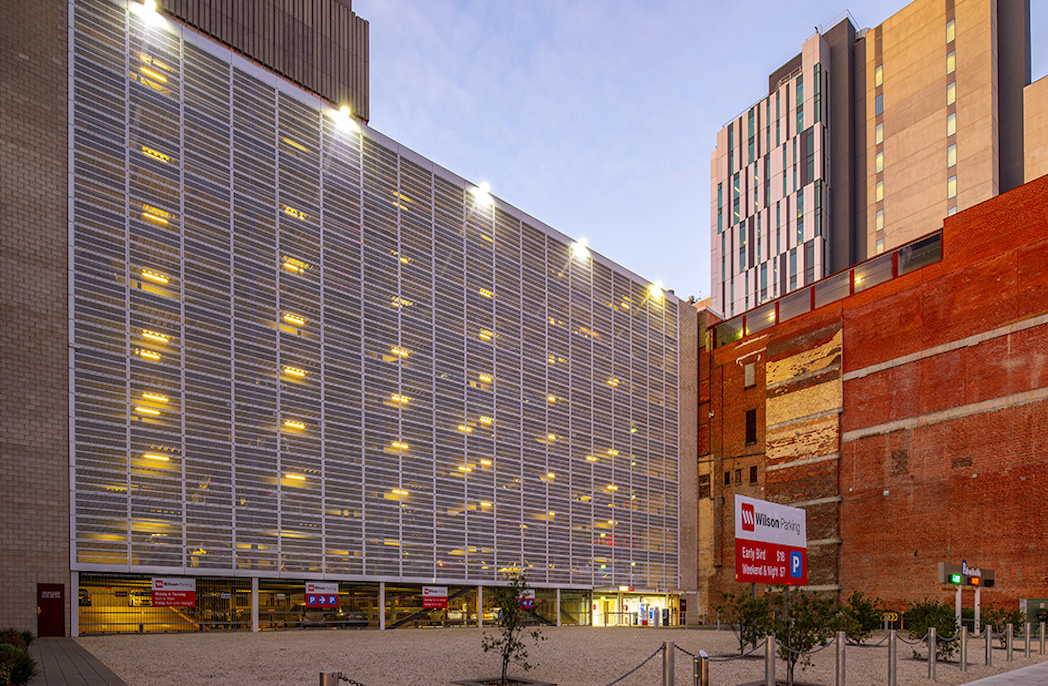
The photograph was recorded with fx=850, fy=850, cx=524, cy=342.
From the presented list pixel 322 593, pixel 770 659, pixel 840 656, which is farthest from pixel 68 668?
pixel 322 593

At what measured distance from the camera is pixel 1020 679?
17.5 metres

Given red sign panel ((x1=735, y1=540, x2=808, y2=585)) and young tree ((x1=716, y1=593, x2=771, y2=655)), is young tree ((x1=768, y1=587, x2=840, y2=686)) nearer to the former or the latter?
red sign panel ((x1=735, y1=540, x2=808, y2=585))

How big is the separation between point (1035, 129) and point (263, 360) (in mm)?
64470

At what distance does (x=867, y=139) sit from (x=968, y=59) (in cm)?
1144

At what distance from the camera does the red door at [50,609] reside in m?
27.0

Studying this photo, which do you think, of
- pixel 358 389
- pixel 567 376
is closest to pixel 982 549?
pixel 567 376

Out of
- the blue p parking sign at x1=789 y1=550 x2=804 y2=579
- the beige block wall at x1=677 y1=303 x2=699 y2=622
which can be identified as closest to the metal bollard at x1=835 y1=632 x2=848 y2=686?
the blue p parking sign at x1=789 y1=550 x2=804 y2=579

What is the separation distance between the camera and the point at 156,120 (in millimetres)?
32562

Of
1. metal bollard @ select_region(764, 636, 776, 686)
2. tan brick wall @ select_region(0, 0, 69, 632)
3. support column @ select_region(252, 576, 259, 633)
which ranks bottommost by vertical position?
support column @ select_region(252, 576, 259, 633)

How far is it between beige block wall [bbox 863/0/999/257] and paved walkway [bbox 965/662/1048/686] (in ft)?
191

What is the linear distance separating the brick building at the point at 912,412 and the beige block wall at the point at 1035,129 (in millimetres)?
28326

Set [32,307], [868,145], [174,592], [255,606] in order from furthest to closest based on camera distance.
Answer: [868,145]
[255,606]
[174,592]
[32,307]

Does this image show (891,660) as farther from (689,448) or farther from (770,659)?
(689,448)

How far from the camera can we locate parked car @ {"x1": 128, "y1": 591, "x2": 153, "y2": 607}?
29906mm
